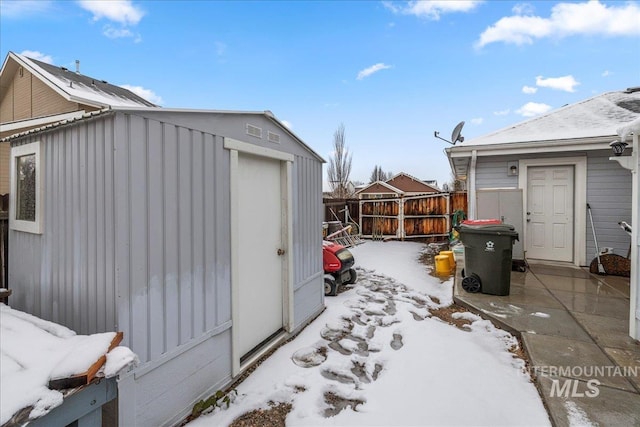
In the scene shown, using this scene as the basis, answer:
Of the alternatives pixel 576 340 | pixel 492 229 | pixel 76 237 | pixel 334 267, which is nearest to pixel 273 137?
pixel 76 237

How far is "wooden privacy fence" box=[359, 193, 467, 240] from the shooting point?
11297 mm

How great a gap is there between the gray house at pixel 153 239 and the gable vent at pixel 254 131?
0.02 meters

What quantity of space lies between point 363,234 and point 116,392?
1122 cm

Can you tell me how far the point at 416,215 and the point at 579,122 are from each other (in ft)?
19.1

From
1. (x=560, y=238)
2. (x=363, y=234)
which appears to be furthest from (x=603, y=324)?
(x=363, y=234)

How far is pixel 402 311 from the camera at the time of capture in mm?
4250

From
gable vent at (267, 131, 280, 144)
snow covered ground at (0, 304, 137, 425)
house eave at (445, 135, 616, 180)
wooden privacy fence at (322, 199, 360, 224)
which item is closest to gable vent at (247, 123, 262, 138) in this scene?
gable vent at (267, 131, 280, 144)

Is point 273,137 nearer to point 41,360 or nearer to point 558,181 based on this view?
point 41,360

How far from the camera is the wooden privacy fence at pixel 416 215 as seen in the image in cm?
1130

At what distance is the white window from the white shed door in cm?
152

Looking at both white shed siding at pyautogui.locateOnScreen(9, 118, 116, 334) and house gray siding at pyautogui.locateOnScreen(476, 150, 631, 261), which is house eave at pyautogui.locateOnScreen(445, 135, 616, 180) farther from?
white shed siding at pyautogui.locateOnScreen(9, 118, 116, 334)

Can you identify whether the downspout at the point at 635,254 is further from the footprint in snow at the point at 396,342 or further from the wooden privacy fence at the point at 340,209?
the wooden privacy fence at the point at 340,209

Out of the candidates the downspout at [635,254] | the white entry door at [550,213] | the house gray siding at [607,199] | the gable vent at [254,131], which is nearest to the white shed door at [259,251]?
the gable vent at [254,131]

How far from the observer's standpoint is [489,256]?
448 cm
